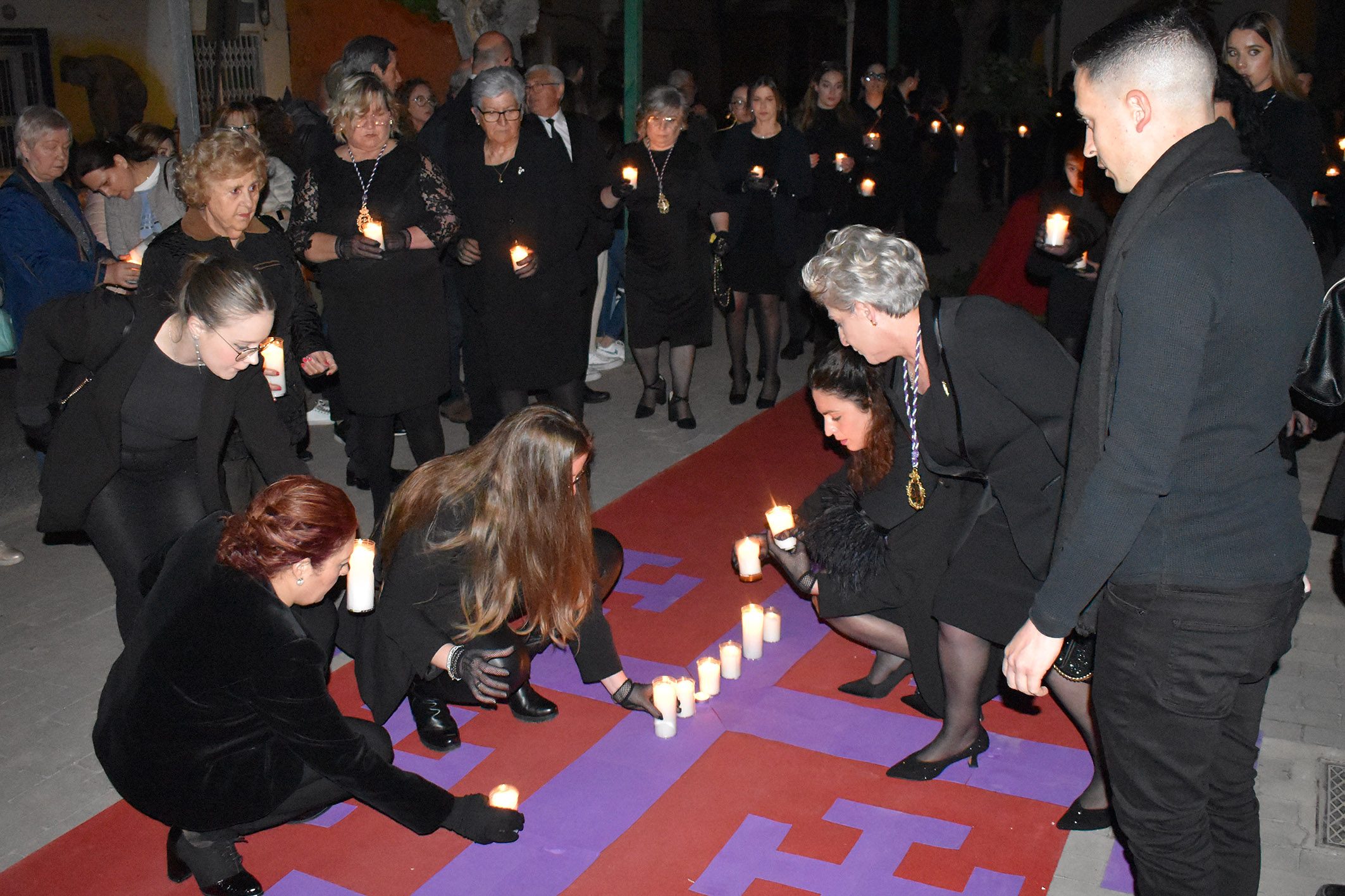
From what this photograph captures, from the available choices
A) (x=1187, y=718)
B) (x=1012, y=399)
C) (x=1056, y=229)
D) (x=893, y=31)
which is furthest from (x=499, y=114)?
(x=893, y=31)

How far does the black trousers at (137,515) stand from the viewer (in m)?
3.71

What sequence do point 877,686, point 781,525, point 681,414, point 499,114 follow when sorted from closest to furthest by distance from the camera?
1. point 781,525
2. point 877,686
3. point 499,114
4. point 681,414

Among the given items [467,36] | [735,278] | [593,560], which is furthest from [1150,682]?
[467,36]

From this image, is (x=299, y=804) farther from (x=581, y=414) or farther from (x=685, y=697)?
(x=581, y=414)

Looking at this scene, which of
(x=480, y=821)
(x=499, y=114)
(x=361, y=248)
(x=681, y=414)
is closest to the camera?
(x=480, y=821)

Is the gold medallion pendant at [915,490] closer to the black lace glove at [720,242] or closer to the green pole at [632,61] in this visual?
the black lace glove at [720,242]

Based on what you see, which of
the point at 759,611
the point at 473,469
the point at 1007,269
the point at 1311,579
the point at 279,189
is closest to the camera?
the point at 473,469

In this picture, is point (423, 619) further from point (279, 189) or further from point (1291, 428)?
point (279, 189)

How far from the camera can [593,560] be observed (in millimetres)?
3744

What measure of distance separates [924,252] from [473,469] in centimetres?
1078

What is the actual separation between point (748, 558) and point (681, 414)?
330 centimetres

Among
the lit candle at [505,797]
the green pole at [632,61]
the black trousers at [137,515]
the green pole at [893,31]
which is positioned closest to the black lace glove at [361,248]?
the black trousers at [137,515]

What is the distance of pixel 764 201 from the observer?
765cm

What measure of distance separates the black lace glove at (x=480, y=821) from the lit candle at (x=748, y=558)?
4.35ft
